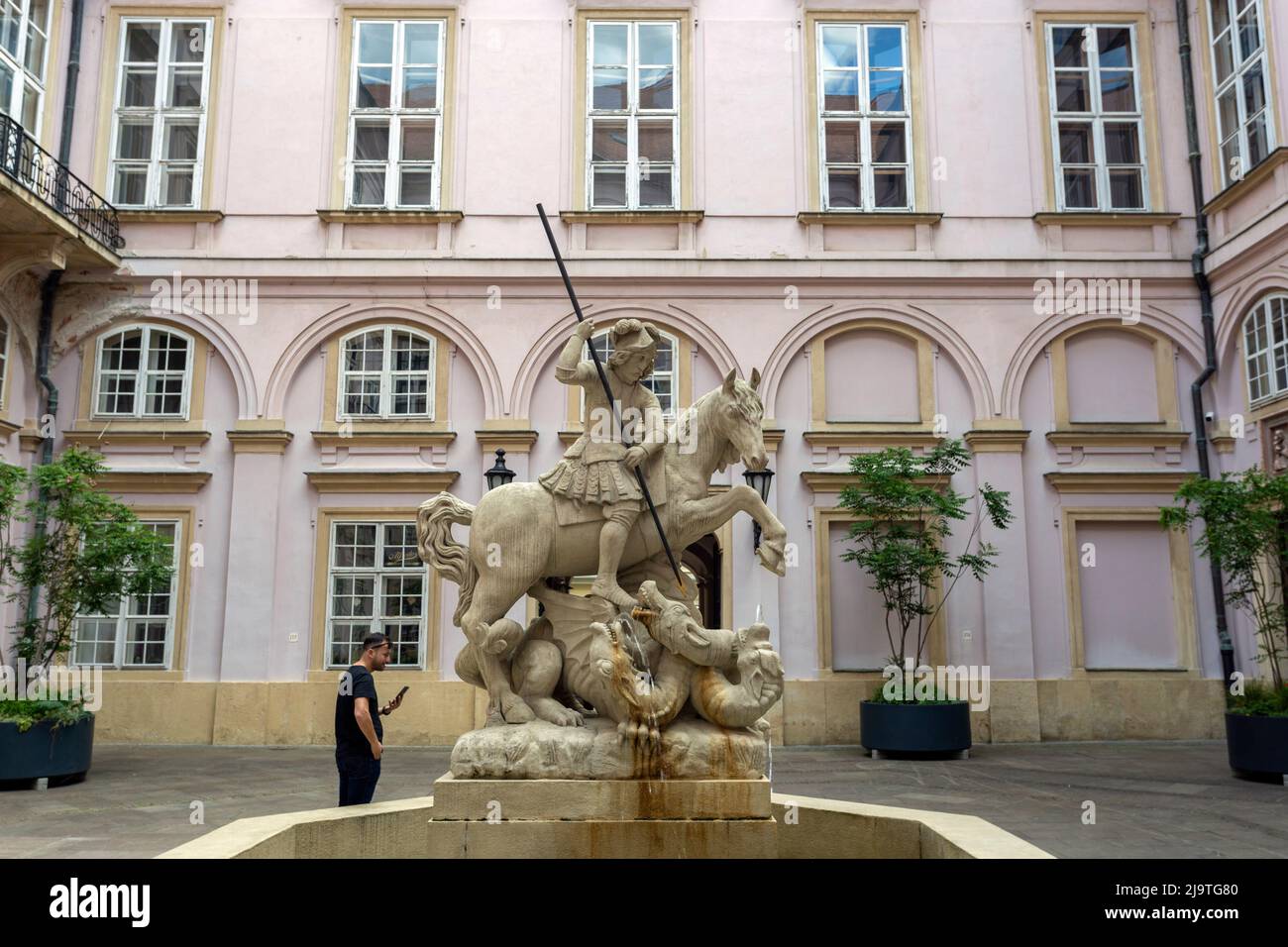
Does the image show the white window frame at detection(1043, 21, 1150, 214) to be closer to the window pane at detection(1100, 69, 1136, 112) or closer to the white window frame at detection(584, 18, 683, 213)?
the window pane at detection(1100, 69, 1136, 112)

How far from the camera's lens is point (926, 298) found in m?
14.4

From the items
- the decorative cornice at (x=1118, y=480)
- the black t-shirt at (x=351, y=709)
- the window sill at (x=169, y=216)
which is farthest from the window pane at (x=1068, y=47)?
the black t-shirt at (x=351, y=709)

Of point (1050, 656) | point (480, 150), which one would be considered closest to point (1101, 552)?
point (1050, 656)

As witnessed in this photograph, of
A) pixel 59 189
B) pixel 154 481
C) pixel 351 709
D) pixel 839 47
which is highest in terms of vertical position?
pixel 839 47

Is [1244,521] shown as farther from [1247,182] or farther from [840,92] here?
[840,92]

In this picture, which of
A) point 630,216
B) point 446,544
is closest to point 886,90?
point 630,216

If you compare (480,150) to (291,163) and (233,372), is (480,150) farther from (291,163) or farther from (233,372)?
(233,372)

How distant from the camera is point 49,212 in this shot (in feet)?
41.5

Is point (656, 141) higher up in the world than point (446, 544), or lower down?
higher up

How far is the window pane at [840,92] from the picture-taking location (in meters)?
14.9

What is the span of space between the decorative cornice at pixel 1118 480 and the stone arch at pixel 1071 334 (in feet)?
3.46

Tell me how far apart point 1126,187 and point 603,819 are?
13.8 meters

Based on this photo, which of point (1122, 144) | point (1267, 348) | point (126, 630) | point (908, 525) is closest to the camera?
point (908, 525)
